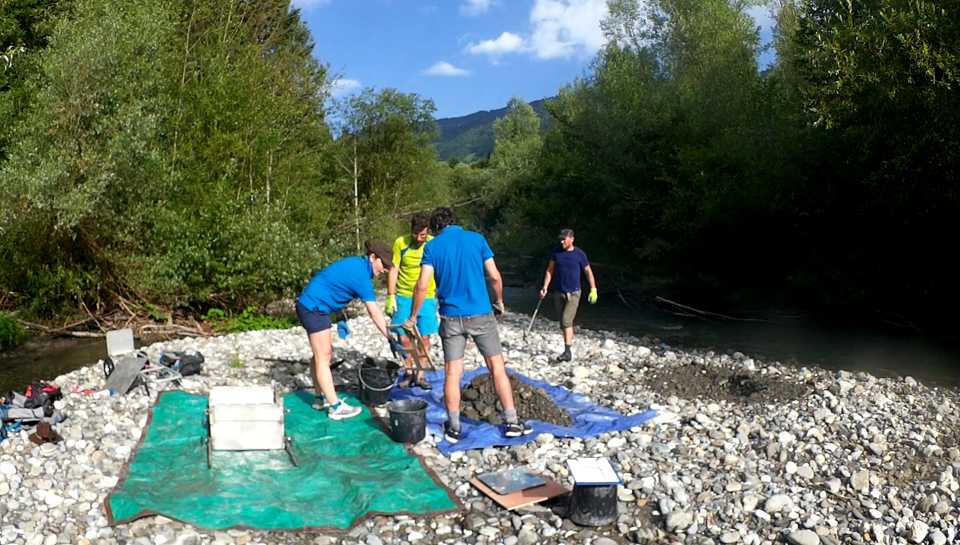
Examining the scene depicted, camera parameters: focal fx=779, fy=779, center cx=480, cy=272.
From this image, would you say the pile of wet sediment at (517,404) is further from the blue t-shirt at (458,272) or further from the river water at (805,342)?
the river water at (805,342)

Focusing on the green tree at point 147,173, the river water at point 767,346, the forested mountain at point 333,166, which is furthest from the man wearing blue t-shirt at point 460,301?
the green tree at point 147,173

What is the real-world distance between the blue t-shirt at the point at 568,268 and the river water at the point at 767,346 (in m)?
1.60

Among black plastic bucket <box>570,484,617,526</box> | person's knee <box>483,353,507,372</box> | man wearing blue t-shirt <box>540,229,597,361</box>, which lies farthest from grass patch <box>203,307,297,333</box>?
black plastic bucket <box>570,484,617,526</box>

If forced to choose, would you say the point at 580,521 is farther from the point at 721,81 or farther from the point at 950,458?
the point at 721,81

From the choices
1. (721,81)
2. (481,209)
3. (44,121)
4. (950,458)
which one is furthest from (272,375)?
(481,209)

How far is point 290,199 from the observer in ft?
61.0

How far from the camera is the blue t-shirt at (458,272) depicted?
668 centimetres

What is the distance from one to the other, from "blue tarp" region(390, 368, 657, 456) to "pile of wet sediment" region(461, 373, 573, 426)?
0.32 feet

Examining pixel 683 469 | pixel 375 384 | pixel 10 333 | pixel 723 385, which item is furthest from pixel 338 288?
pixel 10 333

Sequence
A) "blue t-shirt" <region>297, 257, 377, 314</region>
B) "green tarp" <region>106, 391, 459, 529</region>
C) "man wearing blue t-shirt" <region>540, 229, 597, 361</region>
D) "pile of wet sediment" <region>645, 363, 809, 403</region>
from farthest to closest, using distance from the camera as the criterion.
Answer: "man wearing blue t-shirt" <region>540, 229, 597, 361</region> → "pile of wet sediment" <region>645, 363, 809, 403</region> → "blue t-shirt" <region>297, 257, 377, 314</region> → "green tarp" <region>106, 391, 459, 529</region>

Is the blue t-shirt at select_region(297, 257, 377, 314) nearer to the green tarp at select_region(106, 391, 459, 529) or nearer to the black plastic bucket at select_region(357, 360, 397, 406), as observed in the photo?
the black plastic bucket at select_region(357, 360, 397, 406)

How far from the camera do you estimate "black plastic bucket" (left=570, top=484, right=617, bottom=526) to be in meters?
5.29

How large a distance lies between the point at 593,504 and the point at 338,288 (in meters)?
3.19

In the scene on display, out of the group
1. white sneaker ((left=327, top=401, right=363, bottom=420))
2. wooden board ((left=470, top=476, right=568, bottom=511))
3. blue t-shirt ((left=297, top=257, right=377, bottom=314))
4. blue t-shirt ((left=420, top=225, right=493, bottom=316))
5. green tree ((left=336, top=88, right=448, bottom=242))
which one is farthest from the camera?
green tree ((left=336, top=88, right=448, bottom=242))
